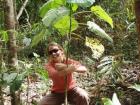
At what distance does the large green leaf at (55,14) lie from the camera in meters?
2.66

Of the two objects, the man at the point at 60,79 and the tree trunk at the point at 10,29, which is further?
the man at the point at 60,79

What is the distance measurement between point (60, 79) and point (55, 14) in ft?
6.16

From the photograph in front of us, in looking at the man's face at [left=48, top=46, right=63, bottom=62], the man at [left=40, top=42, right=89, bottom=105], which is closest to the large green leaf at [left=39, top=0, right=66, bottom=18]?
the man at [left=40, top=42, right=89, bottom=105]

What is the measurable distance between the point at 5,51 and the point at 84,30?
4.21 meters

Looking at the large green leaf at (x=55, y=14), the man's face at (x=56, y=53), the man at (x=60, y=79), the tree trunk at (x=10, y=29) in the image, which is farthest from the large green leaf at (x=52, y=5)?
the man's face at (x=56, y=53)

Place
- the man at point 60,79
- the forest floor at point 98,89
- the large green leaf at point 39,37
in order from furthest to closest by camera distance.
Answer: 1. the forest floor at point 98,89
2. the man at point 60,79
3. the large green leaf at point 39,37

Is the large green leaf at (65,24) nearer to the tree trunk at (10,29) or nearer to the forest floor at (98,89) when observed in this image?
the tree trunk at (10,29)

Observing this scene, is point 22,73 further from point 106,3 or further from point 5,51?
point 106,3

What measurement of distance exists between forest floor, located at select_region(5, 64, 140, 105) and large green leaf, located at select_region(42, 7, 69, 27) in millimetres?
2988

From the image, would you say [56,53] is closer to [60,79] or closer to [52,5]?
[60,79]

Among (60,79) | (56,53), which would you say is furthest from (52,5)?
(60,79)

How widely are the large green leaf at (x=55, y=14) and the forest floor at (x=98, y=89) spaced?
9.80 ft

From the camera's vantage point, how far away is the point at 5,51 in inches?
168

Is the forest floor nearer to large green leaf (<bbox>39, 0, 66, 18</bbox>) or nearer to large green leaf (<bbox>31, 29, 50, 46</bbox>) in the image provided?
large green leaf (<bbox>31, 29, 50, 46</bbox>)
